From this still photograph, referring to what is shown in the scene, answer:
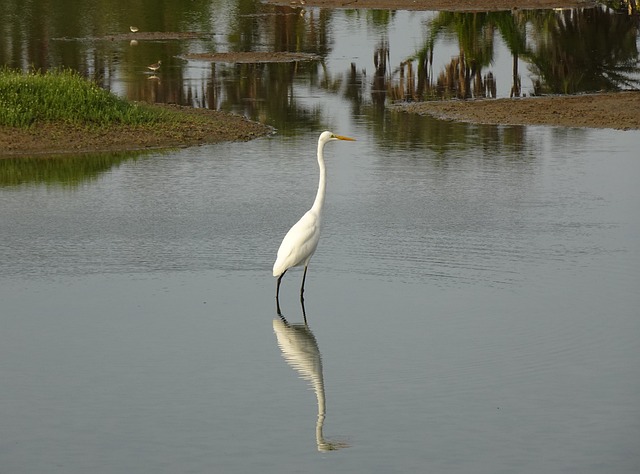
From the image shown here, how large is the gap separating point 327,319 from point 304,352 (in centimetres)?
100

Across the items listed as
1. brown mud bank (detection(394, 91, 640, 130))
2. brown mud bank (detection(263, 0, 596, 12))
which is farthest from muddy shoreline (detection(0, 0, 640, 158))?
A: brown mud bank (detection(263, 0, 596, 12))

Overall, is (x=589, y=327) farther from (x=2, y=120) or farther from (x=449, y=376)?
(x=2, y=120)

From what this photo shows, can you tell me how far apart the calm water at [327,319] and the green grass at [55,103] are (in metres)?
1.92

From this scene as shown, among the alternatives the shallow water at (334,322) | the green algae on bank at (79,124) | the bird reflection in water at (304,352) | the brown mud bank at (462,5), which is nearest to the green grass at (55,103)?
the green algae on bank at (79,124)

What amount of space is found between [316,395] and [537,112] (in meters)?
17.2

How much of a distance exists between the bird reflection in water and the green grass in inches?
458

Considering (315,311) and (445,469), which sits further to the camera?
(315,311)

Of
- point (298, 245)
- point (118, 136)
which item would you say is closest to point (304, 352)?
point (298, 245)

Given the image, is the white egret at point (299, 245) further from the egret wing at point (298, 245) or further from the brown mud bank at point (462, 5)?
the brown mud bank at point (462, 5)

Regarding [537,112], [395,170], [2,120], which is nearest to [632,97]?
Result: [537,112]

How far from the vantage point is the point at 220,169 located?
21000mm

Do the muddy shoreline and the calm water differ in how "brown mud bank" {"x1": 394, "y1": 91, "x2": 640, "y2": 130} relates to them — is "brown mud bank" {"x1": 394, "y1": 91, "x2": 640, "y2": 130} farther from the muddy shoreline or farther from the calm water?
the calm water

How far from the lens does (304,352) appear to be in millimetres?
11516

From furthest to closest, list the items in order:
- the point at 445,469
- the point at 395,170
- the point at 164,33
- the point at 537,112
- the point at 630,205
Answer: the point at 164,33
the point at 537,112
the point at 395,170
the point at 630,205
the point at 445,469
